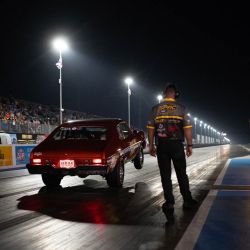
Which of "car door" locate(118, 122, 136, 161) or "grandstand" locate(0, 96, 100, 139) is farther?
"grandstand" locate(0, 96, 100, 139)

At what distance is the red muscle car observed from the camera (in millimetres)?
9453

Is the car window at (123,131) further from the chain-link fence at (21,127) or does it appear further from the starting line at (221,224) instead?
the chain-link fence at (21,127)

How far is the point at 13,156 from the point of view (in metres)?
19.0

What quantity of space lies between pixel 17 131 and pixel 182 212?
2405 centimetres

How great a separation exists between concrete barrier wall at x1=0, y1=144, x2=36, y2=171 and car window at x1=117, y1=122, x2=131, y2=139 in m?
7.62

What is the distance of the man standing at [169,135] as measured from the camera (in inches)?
269

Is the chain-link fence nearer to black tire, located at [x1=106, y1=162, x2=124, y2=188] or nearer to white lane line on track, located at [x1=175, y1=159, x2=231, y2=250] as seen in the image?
black tire, located at [x1=106, y1=162, x2=124, y2=188]

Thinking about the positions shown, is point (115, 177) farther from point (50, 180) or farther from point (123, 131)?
point (123, 131)

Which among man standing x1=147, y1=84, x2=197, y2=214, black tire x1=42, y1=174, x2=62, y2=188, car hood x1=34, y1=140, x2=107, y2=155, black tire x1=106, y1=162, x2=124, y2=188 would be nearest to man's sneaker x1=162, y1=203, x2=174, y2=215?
man standing x1=147, y1=84, x2=197, y2=214

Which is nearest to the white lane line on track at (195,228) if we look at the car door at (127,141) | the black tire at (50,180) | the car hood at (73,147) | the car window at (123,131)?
the car hood at (73,147)

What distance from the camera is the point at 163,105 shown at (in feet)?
22.7

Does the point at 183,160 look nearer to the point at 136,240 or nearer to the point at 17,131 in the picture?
the point at 136,240

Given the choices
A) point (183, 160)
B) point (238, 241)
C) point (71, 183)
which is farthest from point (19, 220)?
point (71, 183)

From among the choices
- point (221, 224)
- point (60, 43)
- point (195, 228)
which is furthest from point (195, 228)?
point (60, 43)
